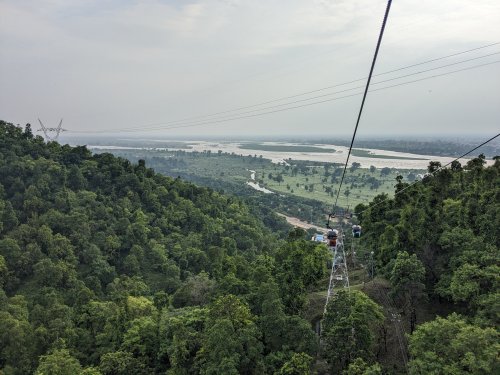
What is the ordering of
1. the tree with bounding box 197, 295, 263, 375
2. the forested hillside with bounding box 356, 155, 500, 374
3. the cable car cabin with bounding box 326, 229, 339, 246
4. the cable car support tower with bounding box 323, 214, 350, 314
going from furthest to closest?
the cable car support tower with bounding box 323, 214, 350, 314
the cable car cabin with bounding box 326, 229, 339, 246
the tree with bounding box 197, 295, 263, 375
the forested hillside with bounding box 356, 155, 500, 374

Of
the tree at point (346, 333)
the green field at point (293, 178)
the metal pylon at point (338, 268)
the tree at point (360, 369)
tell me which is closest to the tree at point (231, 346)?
the tree at point (346, 333)

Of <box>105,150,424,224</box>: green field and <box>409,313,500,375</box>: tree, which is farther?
<box>105,150,424,224</box>: green field

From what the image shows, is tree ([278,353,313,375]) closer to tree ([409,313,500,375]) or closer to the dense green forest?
the dense green forest

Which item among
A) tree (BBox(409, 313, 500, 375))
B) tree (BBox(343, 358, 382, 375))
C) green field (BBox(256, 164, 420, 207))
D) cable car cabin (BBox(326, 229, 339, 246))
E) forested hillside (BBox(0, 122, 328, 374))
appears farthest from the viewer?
green field (BBox(256, 164, 420, 207))

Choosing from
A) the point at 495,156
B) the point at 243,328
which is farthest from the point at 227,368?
the point at 495,156

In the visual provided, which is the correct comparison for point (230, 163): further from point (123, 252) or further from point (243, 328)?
point (243, 328)

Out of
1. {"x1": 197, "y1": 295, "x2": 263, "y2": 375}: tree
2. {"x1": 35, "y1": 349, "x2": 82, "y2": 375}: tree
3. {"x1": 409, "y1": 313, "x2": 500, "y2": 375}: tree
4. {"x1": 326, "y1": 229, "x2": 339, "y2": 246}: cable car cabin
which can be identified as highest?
{"x1": 326, "y1": 229, "x2": 339, "y2": 246}: cable car cabin

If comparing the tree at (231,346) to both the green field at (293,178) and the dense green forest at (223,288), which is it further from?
the green field at (293,178)

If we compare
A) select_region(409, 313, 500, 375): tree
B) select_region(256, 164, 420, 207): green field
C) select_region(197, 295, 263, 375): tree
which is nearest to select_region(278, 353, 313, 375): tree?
select_region(197, 295, 263, 375): tree
